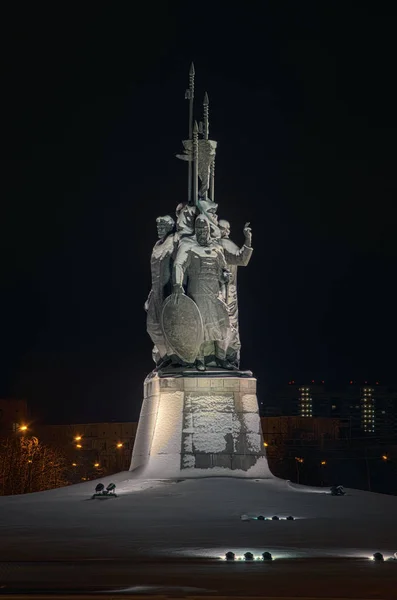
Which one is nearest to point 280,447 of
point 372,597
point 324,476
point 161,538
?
point 324,476

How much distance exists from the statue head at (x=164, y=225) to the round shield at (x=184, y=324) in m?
1.60

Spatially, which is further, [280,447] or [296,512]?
[280,447]

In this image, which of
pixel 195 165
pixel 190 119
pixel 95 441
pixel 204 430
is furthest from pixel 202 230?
pixel 95 441

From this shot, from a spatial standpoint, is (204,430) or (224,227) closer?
(204,430)

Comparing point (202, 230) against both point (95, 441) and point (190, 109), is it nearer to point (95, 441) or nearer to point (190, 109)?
point (190, 109)

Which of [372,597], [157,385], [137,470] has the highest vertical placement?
[157,385]

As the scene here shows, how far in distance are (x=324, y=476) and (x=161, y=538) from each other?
40512mm

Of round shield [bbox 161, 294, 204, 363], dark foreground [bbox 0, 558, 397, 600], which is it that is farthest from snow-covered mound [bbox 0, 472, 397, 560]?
round shield [bbox 161, 294, 204, 363]

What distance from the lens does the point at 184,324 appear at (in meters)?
22.6

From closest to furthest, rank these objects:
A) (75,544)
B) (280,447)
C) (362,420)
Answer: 1. (75,544)
2. (280,447)
3. (362,420)

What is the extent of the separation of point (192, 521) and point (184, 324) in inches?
227

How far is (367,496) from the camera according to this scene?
830 inches

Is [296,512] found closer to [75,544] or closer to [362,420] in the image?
[75,544]

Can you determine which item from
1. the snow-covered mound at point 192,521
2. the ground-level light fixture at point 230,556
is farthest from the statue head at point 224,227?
the ground-level light fixture at point 230,556
